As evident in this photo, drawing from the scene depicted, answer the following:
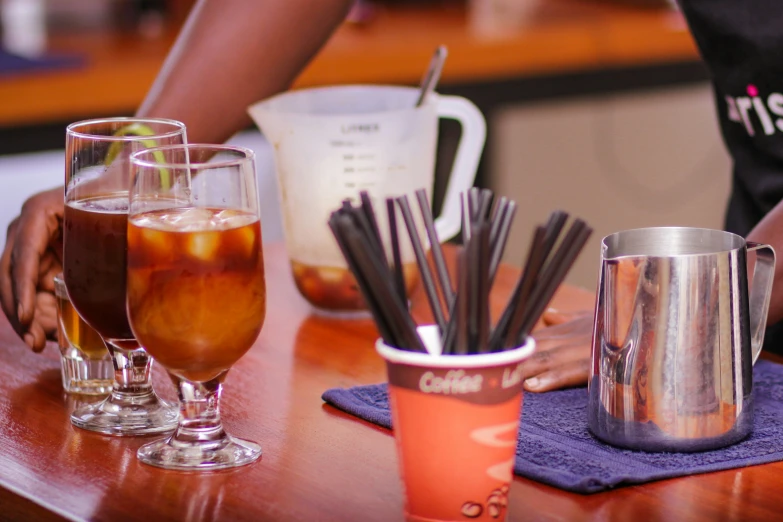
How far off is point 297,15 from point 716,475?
0.70 m

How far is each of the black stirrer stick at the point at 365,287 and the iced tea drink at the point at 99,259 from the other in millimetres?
233

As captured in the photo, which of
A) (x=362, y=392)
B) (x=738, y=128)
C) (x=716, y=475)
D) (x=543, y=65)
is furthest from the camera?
(x=543, y=65)

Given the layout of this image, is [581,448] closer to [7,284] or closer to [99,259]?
[99,259]

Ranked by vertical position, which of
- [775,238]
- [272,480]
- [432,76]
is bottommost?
[272,480]

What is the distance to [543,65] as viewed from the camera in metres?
2.77

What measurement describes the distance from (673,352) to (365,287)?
0.22 meters

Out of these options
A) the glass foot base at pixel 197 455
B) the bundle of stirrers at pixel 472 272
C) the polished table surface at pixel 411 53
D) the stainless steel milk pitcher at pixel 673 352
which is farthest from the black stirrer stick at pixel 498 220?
the polished table surface at pixel 411 53

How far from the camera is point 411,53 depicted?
8.41ft

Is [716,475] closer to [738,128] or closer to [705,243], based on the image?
[705,243]

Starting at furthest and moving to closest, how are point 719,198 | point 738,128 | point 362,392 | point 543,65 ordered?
point 719,198 → point 543,65 → point 738,128 → point 362,392

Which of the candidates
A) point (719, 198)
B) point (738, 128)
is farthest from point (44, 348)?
point (719, 198)

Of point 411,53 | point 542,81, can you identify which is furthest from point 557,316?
point 542,81

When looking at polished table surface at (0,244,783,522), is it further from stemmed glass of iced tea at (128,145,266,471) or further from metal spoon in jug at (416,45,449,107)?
metal spoon in jug at (416,45,449,107)

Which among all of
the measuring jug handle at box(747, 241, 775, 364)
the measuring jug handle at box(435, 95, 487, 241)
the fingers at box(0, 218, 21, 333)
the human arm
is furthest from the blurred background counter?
the measuring jug handle at box(747, 241, 775, 364)
